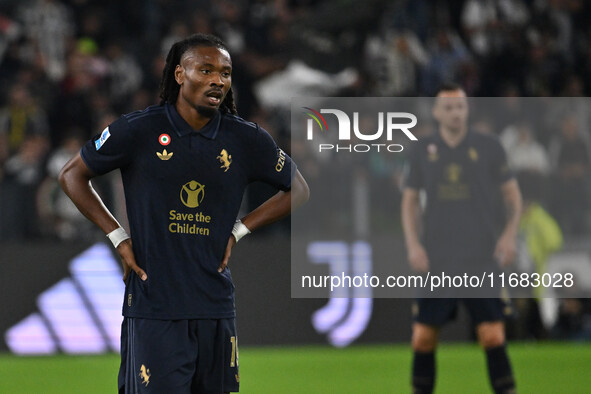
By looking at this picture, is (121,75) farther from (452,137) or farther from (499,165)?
(499,165)

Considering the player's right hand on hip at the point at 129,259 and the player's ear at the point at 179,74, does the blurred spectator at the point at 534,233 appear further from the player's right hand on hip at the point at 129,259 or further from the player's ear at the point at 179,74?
the player's right hand on hip at the point at 129,259

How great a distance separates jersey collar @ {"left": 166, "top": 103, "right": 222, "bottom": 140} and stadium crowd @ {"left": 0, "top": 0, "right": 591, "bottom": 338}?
318 inches

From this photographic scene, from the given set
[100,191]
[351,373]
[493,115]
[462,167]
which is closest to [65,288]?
[100,191]

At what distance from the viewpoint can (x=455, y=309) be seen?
7.34 m

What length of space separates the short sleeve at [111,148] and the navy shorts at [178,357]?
665 millimetres

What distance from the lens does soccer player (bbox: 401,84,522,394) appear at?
24.2ft

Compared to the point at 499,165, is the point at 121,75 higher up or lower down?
higher up

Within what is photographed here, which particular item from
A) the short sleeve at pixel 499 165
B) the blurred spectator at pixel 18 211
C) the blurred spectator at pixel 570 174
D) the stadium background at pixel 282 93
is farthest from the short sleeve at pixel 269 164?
the blurred spectator at pixel 18 211

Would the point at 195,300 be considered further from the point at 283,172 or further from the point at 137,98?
the point at 137,98

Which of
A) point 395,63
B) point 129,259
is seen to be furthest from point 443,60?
point 129,259

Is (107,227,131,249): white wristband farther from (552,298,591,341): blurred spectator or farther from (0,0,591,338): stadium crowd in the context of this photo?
(552,298,591,341): blurred spectator

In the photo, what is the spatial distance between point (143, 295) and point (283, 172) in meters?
0.86

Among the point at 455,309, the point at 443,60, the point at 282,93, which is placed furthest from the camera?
the point at 282,93

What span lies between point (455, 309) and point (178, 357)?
3.45 meters
